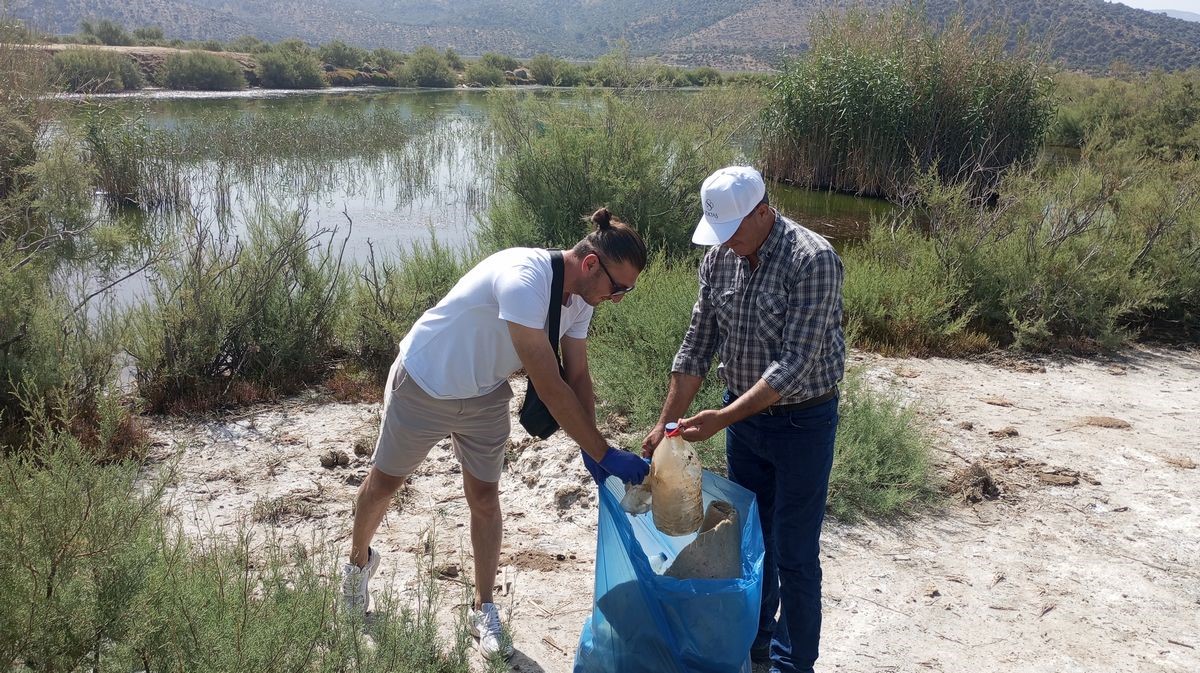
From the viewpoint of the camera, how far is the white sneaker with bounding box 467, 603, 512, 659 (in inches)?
119

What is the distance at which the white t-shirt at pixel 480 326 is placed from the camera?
2658 mm

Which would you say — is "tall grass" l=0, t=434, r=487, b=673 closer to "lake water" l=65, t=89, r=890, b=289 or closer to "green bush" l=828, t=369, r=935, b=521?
"green bush" l=828, t=369, r=935, b=521

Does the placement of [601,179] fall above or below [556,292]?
below

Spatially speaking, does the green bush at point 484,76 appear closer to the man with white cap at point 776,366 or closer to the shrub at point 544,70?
the shrub at point 544,70

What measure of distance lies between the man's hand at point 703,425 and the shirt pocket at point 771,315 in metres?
0.29

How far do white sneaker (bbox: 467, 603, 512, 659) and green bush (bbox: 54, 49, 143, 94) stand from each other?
23.5 meters

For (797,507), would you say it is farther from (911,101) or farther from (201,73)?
(201,73)

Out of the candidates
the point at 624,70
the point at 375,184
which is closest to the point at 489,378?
the point at 624,70

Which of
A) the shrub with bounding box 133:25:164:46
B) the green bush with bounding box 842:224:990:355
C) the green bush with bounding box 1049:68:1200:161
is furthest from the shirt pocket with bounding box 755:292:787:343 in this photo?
the shrub with bounding box 133:25:164:46

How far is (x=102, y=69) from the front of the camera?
25125mm

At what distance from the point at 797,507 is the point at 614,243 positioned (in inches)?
40.2

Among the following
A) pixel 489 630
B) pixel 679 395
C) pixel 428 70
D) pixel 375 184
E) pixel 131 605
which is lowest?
pixel 375 184

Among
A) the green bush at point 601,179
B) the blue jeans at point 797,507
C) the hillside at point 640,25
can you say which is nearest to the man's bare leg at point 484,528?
the blue jeans at point 797,507

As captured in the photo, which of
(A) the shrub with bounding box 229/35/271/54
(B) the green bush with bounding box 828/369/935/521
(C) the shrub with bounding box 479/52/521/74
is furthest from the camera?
(C) the shrub with bounding box 479/52/521/74
